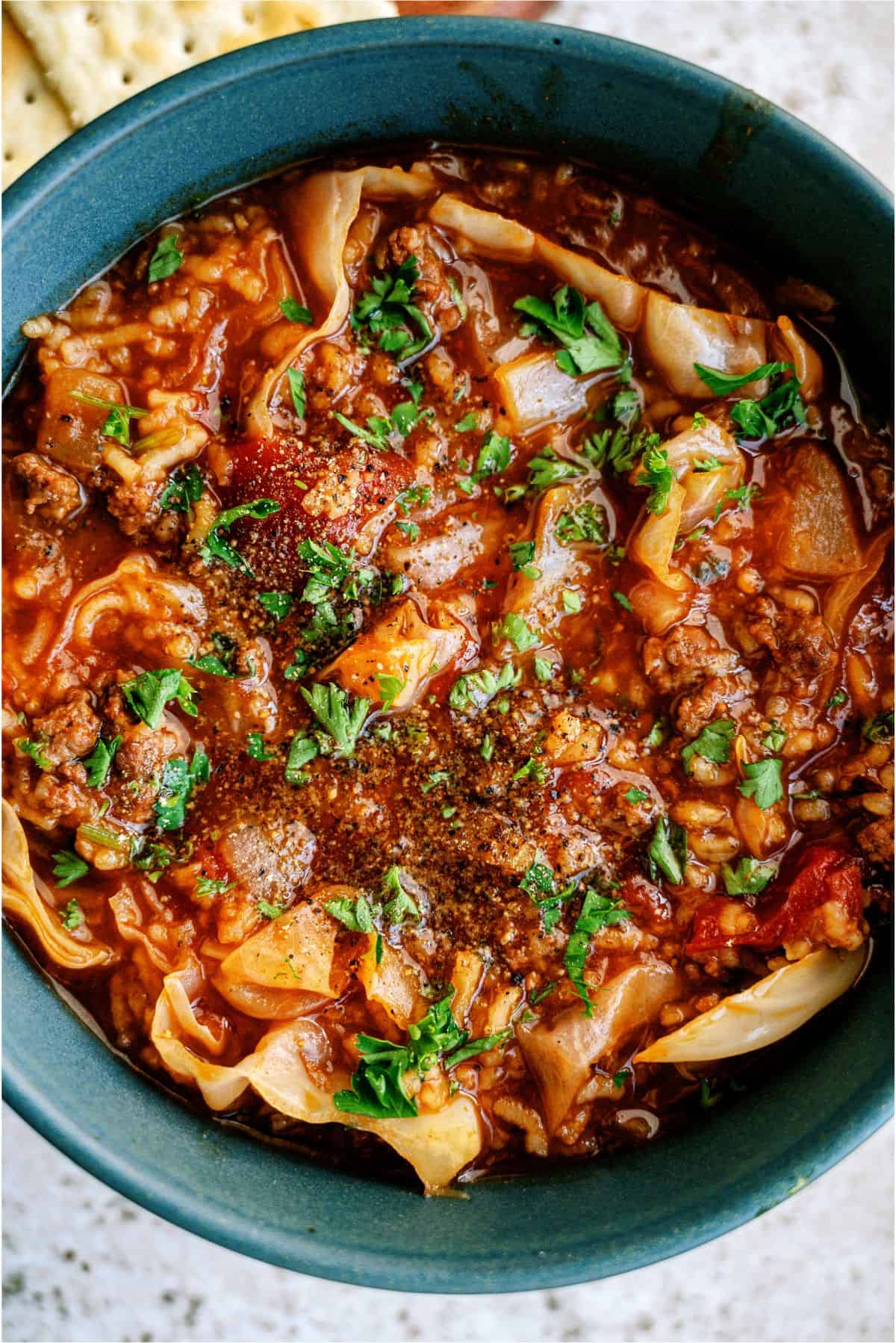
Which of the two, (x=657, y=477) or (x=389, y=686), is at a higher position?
(x=657, y=477)

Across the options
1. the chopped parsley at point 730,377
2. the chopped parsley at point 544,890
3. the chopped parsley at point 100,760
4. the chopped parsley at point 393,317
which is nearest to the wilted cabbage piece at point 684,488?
the chopped parsley at point 730,377

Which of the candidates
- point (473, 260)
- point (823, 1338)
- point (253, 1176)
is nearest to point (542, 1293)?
point (823, 1338)

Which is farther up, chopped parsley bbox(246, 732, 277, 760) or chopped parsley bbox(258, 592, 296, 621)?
chopped parsley bbox(258, 592, 296, 621)

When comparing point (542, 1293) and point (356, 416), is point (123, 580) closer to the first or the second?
point (356, 416)

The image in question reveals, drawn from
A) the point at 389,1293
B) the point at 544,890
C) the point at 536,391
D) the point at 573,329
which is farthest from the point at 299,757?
the point at 389,1293

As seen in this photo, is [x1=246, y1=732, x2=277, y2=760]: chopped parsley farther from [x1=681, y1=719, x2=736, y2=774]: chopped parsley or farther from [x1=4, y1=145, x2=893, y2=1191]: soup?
[x1=681, y1=719, x2=736, y2=774]: chopped parsley

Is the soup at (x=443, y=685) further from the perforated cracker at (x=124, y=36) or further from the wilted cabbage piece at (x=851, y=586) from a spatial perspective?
the perforated cracker at (x=124, y=36)

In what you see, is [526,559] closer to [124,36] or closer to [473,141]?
[473,141]

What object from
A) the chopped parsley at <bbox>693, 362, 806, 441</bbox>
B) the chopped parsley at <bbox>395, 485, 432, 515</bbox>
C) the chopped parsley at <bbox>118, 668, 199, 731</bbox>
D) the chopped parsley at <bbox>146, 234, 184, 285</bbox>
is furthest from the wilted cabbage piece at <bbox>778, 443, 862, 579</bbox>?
the chopped parsley at <bbox>146, 234, 184, 285</bbox>
